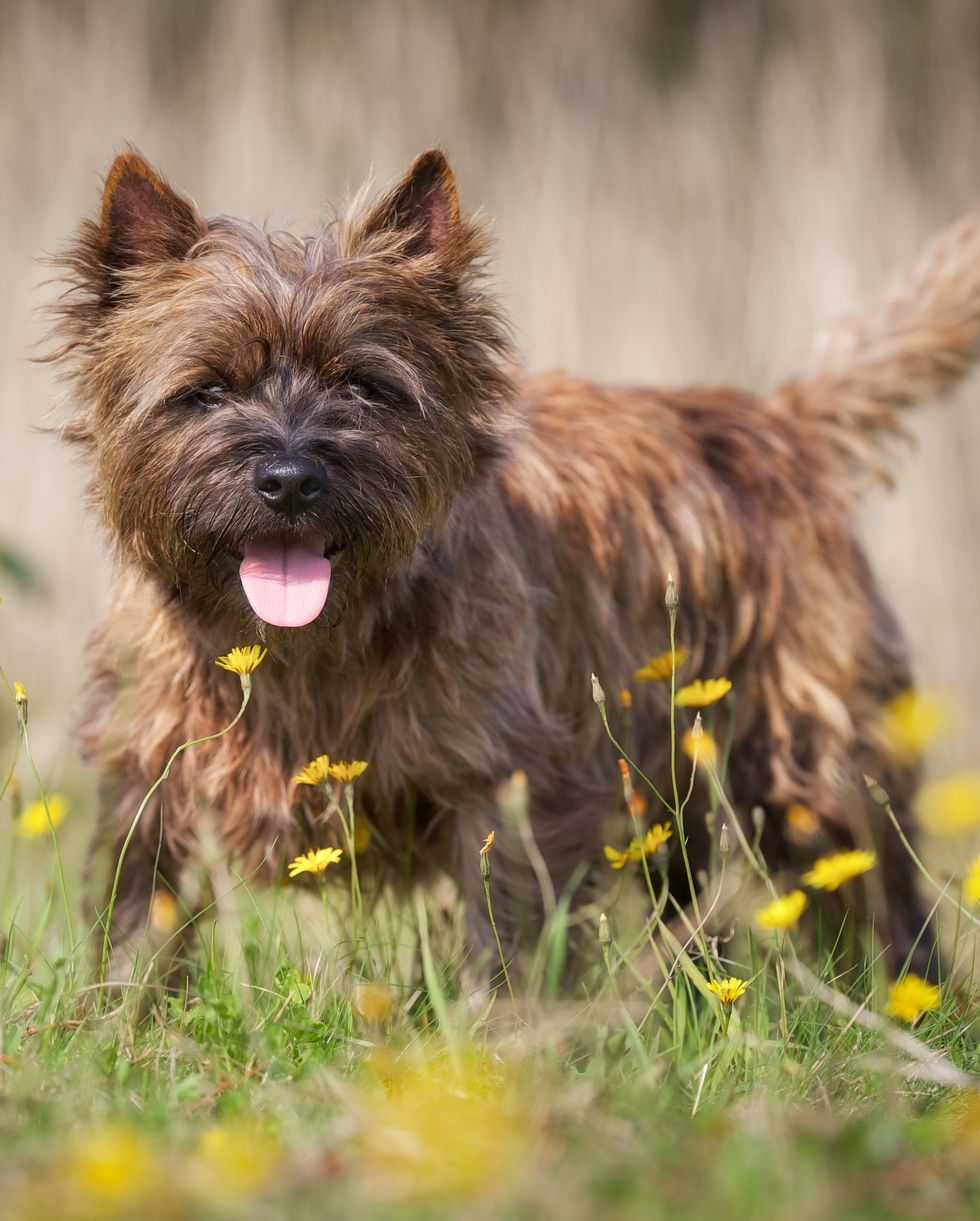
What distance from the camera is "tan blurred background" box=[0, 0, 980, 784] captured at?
6.23m

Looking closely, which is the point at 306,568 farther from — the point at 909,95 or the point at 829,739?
the point at 909,95

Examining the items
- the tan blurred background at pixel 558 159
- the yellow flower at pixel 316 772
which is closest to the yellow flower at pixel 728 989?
the yellow flower at pixel 316 772

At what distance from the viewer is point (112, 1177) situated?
1483 mm

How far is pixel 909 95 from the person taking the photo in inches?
256

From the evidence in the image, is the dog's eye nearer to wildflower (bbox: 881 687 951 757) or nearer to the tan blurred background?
wildflower (bbox: 881 687 951 757)

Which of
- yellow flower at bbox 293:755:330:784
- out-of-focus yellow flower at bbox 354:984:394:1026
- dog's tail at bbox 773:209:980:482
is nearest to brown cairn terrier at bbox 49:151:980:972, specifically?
yellow flower at bbox 293:755:330:784

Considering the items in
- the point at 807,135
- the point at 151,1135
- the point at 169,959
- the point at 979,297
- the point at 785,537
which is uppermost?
the point at 807,135

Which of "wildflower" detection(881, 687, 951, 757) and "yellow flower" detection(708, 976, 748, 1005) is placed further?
"wildflower" detection(881, 687, 951, 757)

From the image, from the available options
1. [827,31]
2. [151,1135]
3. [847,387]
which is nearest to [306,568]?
[151,1135]

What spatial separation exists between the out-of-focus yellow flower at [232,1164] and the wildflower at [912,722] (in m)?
2.06

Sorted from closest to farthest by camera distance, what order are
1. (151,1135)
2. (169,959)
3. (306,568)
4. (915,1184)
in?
(915,1184) → (151,1135) → (306,568) → (169,959)

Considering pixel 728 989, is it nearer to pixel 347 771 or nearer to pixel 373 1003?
pixel 373 1003

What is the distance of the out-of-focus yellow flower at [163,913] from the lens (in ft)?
9.16

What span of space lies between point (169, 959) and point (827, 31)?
510cm
